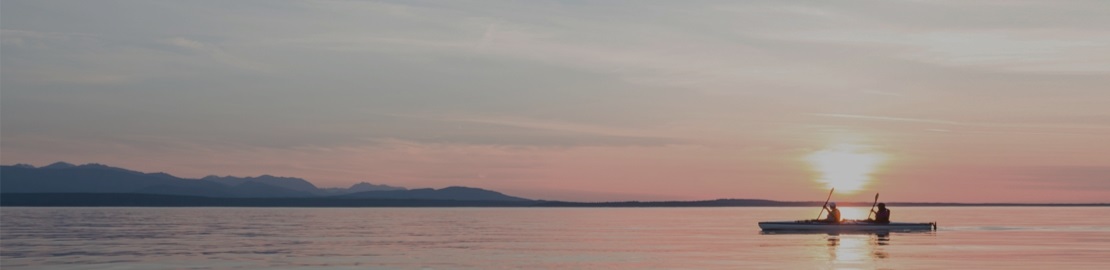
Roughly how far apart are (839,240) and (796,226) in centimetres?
1413

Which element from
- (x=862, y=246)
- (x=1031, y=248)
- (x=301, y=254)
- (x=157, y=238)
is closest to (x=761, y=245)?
(x=862, y=246)

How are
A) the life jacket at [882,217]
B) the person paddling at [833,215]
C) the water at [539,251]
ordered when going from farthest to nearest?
the life jacket at [882,217]
the person paddling at [833,215]
the water at [539,251]

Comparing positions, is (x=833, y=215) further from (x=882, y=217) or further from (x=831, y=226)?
(x=882, y=217)

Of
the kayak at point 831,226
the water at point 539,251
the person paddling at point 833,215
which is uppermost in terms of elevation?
the person paddling at point 833,215

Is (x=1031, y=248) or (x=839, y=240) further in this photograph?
(x=839, y=240)

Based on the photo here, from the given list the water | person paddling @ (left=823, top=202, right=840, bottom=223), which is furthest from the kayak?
the water

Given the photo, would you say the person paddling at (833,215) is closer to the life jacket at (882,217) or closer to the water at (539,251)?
the life jacket at (882,217)

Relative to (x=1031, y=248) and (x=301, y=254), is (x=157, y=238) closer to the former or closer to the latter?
(x=301, y=254)

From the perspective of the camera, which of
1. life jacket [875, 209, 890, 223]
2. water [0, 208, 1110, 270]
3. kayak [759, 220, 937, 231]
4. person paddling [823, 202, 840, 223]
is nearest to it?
water [0, 208, 1110, 270]

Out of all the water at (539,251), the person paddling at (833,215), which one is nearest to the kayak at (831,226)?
the person paddling at (833,215)

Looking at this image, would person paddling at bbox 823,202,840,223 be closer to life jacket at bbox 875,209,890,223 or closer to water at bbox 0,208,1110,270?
life jacket at bbox 875,209,890,223

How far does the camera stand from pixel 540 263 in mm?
50375

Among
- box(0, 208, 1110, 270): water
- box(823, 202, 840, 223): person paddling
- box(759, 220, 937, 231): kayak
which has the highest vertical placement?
box(823, 202, 840, 223): person paddling

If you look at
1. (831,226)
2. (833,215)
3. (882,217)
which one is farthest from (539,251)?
(882,217)
